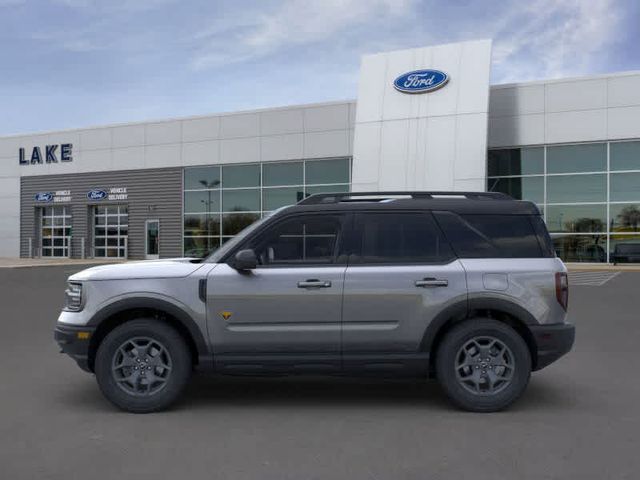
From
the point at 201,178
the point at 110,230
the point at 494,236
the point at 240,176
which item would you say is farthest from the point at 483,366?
the point at 110,230

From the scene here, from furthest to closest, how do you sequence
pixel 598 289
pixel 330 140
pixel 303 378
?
pixel 330 140 → pixel 598 289 → pixel 303 378

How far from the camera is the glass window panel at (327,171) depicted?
107ft

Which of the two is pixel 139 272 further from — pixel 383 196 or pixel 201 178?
pixel 201 178

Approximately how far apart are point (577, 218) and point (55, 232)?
2969cm

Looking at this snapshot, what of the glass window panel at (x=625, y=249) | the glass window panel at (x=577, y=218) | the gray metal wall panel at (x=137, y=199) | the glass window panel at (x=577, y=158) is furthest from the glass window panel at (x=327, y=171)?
the glass window panel at (x=625, y=249)

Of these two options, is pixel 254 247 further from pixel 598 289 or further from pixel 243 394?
pixel 598 289

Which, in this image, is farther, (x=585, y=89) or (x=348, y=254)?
(x=585, y=89)

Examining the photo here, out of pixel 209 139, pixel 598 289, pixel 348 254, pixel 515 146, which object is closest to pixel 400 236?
pixel 348 254

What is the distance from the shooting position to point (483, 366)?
5.60 m

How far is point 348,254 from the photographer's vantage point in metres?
5.73

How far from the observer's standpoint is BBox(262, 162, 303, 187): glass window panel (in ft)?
110

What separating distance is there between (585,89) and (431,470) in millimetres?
26802

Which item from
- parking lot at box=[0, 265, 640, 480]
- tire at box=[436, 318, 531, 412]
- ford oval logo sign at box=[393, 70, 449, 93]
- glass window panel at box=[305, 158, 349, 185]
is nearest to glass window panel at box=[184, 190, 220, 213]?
glass window panel at box=[305, 158, 349, 185]

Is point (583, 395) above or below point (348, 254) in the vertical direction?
below
